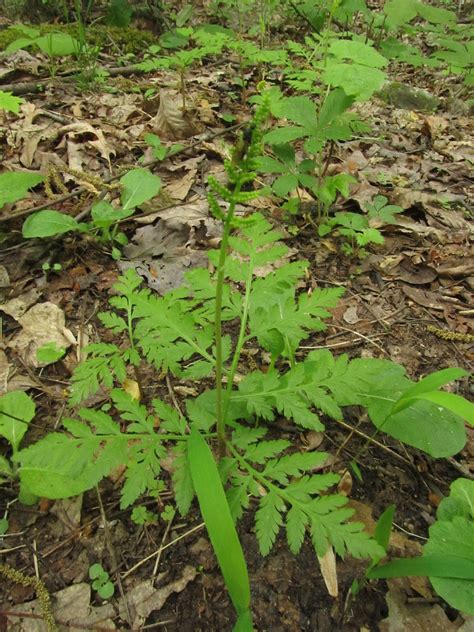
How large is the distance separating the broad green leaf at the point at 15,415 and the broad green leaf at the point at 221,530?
2.98 feet

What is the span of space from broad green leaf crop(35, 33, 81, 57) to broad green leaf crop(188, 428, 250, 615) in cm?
438

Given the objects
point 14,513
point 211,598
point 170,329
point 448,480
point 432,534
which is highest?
point 170,329

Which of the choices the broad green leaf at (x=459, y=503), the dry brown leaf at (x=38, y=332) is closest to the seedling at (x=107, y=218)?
the dry brown leaf at (x=38, y=332)

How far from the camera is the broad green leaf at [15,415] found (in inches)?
69.1

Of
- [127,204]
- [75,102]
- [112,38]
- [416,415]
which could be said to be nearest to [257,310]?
[416,415]

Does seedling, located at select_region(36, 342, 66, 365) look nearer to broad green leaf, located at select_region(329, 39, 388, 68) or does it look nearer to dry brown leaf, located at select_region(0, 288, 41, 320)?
dry brown leaf, located at select_region(0, 288, 41, 320)

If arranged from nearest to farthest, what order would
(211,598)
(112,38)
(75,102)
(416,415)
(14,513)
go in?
1. (211,598)
2. (14,513)
3. (416,415)
4. (75,102)
5. (112,38)

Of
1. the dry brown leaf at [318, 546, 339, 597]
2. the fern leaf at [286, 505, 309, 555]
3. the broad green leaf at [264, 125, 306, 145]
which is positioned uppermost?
the broad green leaf at [264, 125, 306, 145]

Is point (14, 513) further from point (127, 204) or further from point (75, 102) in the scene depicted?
point (75, 102)

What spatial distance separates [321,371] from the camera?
151 centimetres

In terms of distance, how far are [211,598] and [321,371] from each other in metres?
0.85

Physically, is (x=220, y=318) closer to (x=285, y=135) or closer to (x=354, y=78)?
(x=285, y=135)

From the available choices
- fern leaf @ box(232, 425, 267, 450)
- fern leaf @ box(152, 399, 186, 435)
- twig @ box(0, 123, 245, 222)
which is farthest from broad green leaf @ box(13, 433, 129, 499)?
twig @ box(0, 123, 245, 222)

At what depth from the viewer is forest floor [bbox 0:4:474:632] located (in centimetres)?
142
